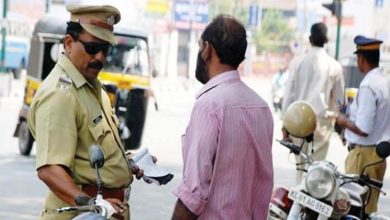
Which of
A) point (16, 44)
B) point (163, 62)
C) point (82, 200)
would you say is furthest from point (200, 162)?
point (163, 62)

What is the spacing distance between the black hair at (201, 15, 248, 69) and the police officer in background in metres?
3.41

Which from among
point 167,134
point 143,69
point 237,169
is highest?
point 237,169

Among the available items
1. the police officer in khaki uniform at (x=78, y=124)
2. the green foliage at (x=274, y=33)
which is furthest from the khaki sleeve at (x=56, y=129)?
the green foliage at (x=274, y=33)

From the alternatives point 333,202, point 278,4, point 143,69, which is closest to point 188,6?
point 278,4

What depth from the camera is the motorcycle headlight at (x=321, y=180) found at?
6195mm

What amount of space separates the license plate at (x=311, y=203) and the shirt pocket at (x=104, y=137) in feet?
6.73

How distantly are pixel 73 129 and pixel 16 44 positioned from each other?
41.6 m

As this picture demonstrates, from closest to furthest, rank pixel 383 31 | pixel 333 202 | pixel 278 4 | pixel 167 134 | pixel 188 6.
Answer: pixel 333 202, pixel 167 134, pixel 383 31, pixel 188 6, pixel 278 4

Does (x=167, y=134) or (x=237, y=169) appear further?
(x=167, y=134)

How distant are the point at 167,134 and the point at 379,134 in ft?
49.3

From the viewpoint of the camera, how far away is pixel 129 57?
17281 millimetres

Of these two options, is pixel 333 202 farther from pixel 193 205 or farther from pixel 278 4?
pixel 278 4

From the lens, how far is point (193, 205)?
4.12 meters

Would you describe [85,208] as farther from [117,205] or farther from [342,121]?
[342,121]
